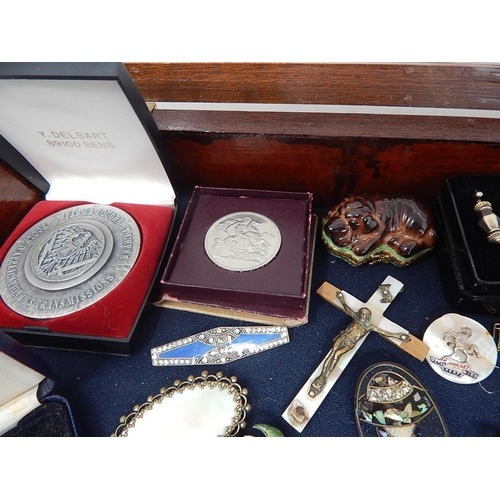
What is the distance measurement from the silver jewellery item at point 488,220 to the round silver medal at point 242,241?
1.38 feet

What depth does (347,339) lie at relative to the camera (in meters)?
0.76

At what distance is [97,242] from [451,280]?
2.63ft

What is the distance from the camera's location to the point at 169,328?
860mm

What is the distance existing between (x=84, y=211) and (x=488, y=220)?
93 centimetres

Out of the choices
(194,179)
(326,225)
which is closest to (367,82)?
(326,225)

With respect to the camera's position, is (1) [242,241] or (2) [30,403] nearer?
(2) [30,403]

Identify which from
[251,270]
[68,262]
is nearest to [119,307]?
[68,262]

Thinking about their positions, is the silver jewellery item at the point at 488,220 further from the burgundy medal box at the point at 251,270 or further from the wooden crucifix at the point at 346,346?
the burgundy medal box at the point at 251,270

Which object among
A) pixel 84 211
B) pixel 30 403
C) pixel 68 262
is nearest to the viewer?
pixel 30 403

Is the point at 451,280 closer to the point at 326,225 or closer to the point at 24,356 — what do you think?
the point at 326,225

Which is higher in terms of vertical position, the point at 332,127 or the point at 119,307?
the point at 332,127

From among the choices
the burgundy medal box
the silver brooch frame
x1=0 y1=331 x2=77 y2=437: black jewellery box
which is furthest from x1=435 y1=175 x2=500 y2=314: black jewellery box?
x1=0 y1=331 x2=77 y2=437: black jewellery box

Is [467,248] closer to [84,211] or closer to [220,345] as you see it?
[220,345]

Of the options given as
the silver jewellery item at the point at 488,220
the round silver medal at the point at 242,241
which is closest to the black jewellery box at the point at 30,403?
the round silver medal at the point at 242,241
